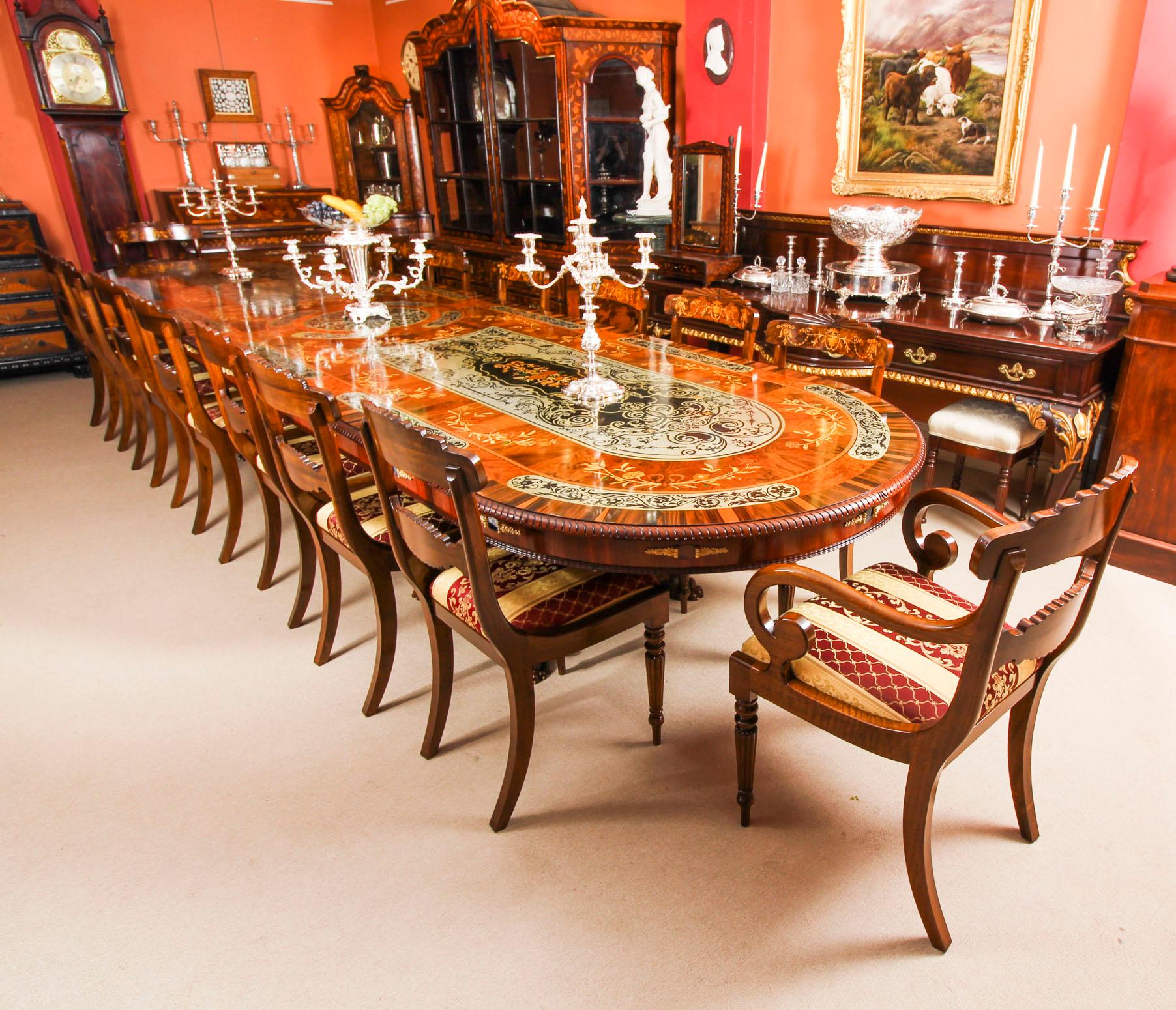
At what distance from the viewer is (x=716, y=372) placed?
2355mm

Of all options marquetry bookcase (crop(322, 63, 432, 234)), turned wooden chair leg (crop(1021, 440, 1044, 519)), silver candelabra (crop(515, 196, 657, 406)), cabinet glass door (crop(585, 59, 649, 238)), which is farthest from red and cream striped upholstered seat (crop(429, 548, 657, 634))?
marquetry bookcase (crop(322, 63, 432, 234))

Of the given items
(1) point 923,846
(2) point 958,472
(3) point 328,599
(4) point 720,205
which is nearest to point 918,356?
(2) point 958,472

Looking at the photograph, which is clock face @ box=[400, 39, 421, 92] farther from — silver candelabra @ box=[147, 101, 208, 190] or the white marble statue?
the white marble statue

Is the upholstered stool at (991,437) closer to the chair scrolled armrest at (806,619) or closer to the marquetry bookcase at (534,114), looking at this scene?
the chair scrolled armrest at (806,619)

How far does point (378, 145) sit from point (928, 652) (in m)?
6.24

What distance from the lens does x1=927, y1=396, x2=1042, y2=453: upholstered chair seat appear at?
278 centimetres

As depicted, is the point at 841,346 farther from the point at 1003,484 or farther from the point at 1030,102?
the point at 1030,102

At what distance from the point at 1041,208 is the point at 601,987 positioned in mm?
3216

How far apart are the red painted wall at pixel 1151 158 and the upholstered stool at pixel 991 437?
0.73 metres

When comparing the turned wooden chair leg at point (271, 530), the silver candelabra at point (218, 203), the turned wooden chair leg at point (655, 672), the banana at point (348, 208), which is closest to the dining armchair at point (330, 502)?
the turned wooden chair leg at point (271, 530)

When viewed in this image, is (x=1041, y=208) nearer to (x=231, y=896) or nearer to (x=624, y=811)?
(x=624, y=811)

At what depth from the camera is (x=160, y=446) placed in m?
3.76

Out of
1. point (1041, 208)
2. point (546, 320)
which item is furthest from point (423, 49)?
point (1041, 208)

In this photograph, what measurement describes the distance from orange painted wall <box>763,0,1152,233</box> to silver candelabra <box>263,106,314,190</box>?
4.17 metres
